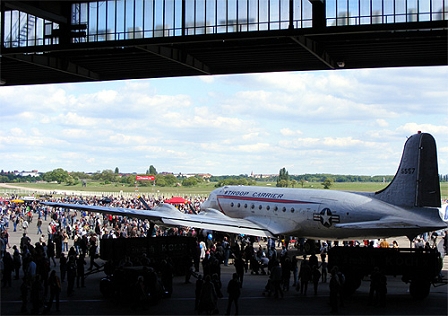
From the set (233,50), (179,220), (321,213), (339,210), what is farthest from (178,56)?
(339,210)

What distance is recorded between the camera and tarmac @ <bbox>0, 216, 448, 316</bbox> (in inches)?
669

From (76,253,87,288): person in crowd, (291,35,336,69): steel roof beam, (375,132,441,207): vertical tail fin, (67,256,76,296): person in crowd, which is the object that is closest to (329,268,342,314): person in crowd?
(67,256,76,296): person in crowd

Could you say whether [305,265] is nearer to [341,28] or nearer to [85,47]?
[341,28]

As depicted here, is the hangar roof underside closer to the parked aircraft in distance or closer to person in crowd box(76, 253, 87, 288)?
the parked aircraft in distance

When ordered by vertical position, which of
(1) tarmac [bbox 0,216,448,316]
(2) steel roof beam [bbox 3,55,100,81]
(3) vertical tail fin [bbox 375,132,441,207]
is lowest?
(1) tarmac [bbox 0,216,448,316]

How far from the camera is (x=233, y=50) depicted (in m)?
29.3

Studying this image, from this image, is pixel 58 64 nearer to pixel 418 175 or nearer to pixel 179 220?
pixel 179 220

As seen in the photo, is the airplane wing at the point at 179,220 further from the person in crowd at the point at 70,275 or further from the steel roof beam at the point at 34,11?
the person in crowd at the point at 70,275

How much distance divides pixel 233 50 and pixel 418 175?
10706mm

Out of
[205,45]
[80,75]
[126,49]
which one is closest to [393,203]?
[205,45]

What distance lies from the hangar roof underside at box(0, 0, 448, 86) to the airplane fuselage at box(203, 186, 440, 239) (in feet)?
23.4

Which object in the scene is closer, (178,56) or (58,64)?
(178,56)

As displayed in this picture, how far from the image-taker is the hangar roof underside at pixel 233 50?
24.9 metres

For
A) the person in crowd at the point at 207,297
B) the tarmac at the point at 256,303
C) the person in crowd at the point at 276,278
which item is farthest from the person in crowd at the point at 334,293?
the person in crowd at the point at 207,297
